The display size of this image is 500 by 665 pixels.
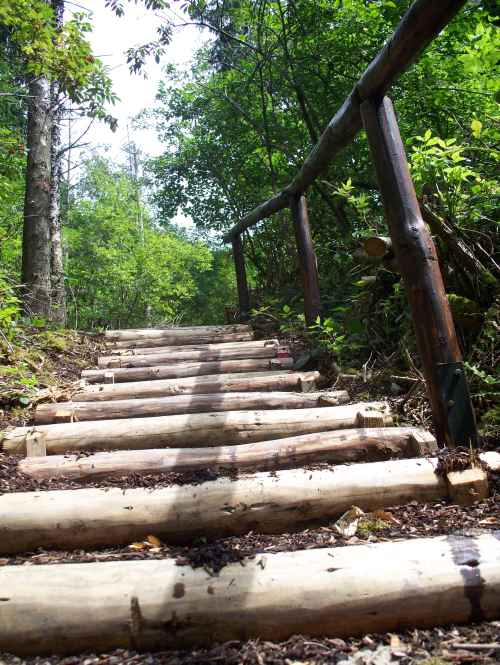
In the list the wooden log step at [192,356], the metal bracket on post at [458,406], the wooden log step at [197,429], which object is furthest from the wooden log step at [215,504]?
the wooden log step at [192,356]

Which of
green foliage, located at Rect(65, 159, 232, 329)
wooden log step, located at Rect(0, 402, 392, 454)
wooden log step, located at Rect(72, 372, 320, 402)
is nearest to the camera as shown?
wooden log step, located at Rect(0, 402, 392, 454)

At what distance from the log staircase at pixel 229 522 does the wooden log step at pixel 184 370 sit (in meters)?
0.64

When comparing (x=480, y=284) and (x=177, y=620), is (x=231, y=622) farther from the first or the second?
(x=480, y=284)

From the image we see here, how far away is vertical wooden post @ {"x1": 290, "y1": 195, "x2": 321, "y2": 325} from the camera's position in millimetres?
4211

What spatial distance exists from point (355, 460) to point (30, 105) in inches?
232

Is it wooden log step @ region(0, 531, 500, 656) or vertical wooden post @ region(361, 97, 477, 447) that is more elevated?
vertical wooden post @ region(361, 97, 477, 447)

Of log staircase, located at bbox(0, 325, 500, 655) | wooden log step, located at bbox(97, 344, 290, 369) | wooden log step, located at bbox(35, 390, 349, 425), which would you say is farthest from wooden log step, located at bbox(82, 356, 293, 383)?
wooden log step, located at bbox(35, 390, 349, 425)

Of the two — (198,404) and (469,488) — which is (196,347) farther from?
(469,488)

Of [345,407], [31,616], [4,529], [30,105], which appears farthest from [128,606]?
[30,105]

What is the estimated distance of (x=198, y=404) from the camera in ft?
10.4

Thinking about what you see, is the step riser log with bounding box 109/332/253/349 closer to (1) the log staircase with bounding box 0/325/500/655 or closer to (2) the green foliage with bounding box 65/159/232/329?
(1) the log staircase with bounding box 0/325/500/655

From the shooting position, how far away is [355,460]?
2361mm

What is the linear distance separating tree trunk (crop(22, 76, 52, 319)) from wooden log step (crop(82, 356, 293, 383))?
1703mm

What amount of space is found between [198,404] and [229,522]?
4.29ft
